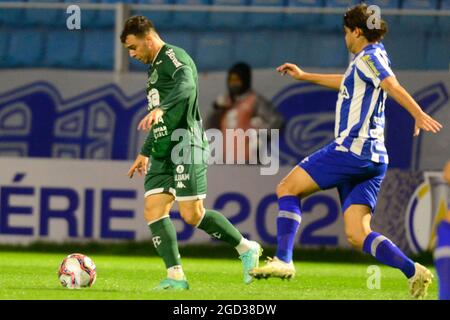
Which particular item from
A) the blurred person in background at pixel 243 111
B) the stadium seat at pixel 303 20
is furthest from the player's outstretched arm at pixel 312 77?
the stadium seat at pixel 303 20

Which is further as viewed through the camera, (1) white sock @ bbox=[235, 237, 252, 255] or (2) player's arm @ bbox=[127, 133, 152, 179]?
(1) white sock @ bbox=[235, 237, 252, 255]

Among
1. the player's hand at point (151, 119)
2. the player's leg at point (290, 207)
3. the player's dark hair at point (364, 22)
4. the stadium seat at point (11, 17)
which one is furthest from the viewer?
the stadium seat at point (11, 17)

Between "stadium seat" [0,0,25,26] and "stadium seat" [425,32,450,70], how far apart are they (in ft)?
13.3

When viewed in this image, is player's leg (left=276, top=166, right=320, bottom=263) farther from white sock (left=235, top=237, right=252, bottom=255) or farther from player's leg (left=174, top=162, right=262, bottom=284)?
white sock (left=235, top=237, right=252, bottom=255)

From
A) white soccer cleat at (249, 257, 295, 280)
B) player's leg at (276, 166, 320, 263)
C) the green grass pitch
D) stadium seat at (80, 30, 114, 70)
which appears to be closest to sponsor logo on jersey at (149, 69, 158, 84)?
player's leg at (276, 166, 320, 263)

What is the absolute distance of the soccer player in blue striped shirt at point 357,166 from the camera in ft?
24.5

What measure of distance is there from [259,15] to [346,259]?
2.54 metres

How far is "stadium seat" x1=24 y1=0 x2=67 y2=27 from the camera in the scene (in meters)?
13.7

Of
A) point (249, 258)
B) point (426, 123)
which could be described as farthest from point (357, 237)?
point (249, 258)

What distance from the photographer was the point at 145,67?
13188mm

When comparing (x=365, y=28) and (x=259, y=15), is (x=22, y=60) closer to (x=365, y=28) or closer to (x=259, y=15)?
(x=259, y=15)

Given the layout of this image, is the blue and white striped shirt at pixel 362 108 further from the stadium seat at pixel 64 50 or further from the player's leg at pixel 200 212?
the stadium seat at pixel 64 50

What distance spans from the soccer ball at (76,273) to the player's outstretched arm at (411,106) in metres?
2.05
